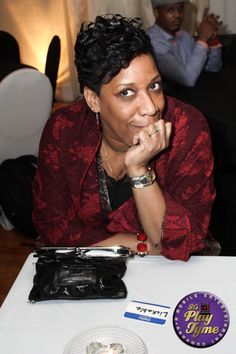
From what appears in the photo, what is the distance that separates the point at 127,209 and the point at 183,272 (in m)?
0.35

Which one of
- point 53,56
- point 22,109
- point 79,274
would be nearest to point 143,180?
→ point 79,274

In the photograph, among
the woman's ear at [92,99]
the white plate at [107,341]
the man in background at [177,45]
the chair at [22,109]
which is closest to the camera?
the white plate at [107,341]

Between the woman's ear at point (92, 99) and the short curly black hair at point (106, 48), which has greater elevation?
the short curly black hair at point (106, 48)

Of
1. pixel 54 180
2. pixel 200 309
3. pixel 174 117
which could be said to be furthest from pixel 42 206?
pixel 200 309

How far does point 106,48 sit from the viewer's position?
121 centimetres

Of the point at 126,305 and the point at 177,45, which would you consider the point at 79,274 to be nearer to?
the point at 126,305

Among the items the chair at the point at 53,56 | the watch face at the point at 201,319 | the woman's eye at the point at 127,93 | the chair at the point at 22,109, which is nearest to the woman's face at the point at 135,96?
the woman's eye at the point at 127,93

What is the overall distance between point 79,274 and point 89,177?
419 mm

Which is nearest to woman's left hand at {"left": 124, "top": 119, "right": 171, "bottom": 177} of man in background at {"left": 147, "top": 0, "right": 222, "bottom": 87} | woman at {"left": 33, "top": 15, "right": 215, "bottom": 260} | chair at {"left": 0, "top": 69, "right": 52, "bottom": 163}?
woman at {"left": 33, "top": 15, "right": 215, "bottom": 260}

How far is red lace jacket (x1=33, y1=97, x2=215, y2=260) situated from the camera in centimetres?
134

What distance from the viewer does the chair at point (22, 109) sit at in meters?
2.28

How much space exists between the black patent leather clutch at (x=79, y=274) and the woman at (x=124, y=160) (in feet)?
0.35

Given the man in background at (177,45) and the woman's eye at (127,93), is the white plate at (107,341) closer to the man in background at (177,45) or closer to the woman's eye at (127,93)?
the woman's eye at (127,93)

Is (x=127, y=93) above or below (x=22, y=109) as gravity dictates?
above
